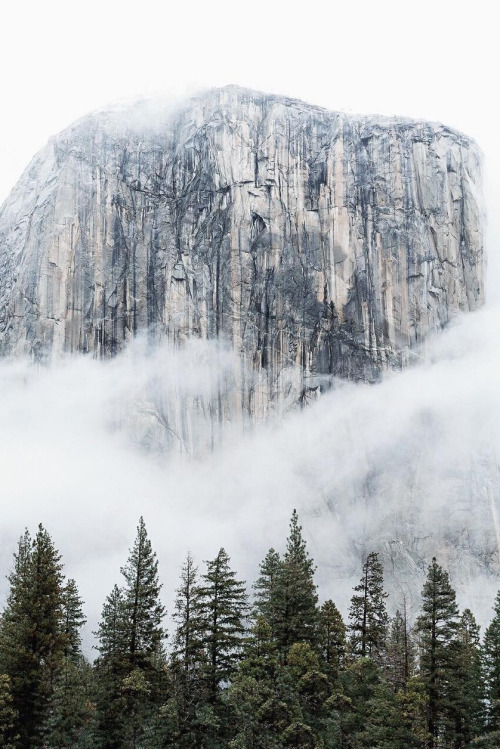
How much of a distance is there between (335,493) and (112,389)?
41812 millimetres

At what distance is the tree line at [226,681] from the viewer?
125ft

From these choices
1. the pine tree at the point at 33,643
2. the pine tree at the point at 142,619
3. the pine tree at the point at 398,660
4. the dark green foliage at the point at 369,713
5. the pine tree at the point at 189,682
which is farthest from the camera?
the pine tree at the point at 398,660

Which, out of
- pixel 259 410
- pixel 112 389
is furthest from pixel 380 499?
pixel 112 389

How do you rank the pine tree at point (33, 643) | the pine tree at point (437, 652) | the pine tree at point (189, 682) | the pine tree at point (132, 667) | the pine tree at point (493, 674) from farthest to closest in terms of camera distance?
1. the pine tree at point (437, 652)
2. the pine tree at point (33, 643)
3. the pine tree at point (132, 667)
4. the pine tree at point (493, 674)
5. the pine tree at point (189, 682)

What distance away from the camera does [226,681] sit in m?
42.1

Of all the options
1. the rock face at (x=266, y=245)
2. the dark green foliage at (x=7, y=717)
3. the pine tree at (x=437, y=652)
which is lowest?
the dark green foliage at (x=7, y=717)

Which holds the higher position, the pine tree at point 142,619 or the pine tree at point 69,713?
the pine tree at point 142,619

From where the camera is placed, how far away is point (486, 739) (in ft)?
126

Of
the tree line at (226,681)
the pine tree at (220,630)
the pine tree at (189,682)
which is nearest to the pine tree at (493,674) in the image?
the tree line at (226,681)

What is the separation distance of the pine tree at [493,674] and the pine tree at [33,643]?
2289cm

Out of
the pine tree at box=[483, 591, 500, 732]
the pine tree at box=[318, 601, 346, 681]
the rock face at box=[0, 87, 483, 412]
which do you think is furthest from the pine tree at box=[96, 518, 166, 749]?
the rock face at box=[0, 87, 483, 412]

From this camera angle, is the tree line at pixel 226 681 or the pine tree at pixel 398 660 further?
the pine tree at pixel 398 660

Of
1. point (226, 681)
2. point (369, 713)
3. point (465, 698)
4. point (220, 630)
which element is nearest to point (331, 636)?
point (465, 698)

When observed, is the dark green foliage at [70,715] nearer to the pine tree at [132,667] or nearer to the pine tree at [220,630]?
the pine tree at [132,667]
